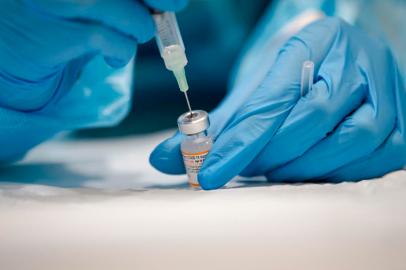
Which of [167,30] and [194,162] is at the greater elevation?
[167,30]

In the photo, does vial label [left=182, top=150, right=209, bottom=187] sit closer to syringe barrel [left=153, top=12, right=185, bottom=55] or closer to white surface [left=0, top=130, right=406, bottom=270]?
white surface [left=0, top=130, right=406, bottom=270]

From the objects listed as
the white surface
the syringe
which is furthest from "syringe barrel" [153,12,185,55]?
the white surface

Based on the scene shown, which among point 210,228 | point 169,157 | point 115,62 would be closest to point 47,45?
point 115,62

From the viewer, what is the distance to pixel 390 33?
3.80 feet

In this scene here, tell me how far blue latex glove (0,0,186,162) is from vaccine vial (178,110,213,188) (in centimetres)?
15

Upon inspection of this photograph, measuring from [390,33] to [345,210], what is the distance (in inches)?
27.8

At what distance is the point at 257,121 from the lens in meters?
0.76

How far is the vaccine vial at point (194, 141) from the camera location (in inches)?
28.9

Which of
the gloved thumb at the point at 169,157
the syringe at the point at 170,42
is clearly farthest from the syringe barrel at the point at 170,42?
the gloved thumb at the point at 169,157

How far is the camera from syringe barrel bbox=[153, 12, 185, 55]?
2.49ft

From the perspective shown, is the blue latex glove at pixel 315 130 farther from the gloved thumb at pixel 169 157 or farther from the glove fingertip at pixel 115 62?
the glove fingertip at pixel 115 62

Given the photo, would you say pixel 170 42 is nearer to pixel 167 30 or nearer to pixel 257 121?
pixel 167 30

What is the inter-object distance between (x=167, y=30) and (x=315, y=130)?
0.28 m

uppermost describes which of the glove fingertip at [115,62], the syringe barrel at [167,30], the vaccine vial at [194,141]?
the syringe barrel at [167,30]
